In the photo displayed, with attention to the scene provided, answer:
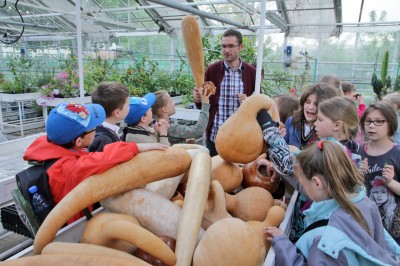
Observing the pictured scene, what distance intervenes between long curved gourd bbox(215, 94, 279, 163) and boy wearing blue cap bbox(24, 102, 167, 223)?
301 millimetres

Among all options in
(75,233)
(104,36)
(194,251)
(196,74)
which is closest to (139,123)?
(196,74)

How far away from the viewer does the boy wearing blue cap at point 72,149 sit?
3.07ft

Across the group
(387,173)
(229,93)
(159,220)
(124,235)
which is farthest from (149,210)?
(229,93)

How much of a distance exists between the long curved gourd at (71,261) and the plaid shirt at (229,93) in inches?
71.6

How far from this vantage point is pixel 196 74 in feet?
5.72

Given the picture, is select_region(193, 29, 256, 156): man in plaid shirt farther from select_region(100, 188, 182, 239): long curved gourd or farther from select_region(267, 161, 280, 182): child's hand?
select_region(100, 188, 182, 239): long curved gourd

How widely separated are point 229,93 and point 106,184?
1.71m

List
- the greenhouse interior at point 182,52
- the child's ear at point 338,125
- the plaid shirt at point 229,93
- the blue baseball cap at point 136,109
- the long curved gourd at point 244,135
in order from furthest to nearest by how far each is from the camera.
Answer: the greenhouse interior at point 182,52
the plaid shirt at point 229,93
the blue baseball cap at point 136,109
the child's ear at point 338,125
the long curved gourd at point 244,135

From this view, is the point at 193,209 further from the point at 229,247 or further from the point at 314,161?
the point at 314,161

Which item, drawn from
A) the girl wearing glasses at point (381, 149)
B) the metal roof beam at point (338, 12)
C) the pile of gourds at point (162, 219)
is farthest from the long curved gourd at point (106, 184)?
the metal roof beam at point (338, 12)

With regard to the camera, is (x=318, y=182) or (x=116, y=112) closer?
(x=318, y=182)

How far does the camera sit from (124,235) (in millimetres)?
770

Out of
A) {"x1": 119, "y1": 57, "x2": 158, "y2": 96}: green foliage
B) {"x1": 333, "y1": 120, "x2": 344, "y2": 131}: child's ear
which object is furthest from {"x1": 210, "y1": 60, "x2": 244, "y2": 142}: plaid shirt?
{"x1": 119, "y1": 57, "x2": 158, "y2": 96}: green foliage

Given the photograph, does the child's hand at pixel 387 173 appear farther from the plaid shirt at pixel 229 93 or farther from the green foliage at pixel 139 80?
the green foliage at pixel 139 80
